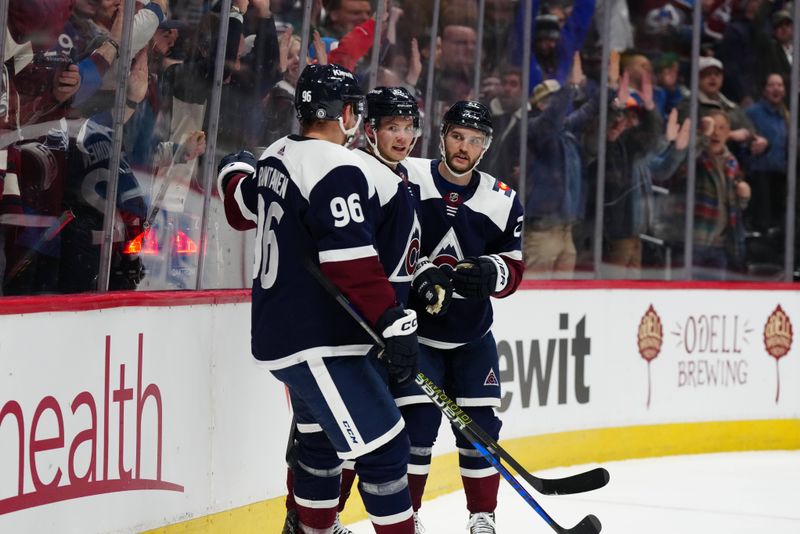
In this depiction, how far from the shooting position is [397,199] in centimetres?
275

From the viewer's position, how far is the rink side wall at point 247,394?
2678 millimetres

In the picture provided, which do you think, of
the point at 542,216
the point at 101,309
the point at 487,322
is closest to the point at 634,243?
the point at 542,216

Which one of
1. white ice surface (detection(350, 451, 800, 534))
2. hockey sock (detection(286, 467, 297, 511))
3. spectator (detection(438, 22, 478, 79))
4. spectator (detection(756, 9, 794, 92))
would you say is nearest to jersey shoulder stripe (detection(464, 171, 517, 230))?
hockey sock (detection(286, 467, 297, 511))

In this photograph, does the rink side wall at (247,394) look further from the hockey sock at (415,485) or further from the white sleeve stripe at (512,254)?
the white sleeve stripe at (512,254)

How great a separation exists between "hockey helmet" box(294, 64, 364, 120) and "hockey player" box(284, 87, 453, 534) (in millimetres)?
121

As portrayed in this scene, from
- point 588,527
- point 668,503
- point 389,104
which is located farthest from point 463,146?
point 668,503

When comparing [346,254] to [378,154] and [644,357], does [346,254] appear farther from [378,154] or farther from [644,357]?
[644,357]

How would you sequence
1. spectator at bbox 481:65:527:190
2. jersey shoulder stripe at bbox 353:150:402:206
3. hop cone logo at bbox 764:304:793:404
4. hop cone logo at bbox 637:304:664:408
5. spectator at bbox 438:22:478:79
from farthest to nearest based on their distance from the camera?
hop cone logo at bbox 764:304:793:404, spectator at bbox 481:65:527:190, hop cone logo at bbox 637:304:664:408, spectator at bbox 438:22:478:79, jersey shoulder stripe at bbox 353:150:402:206

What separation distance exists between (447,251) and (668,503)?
5.54 ft

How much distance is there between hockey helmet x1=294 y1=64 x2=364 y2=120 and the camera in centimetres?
274

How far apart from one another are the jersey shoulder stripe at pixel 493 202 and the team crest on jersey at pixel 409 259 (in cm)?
46

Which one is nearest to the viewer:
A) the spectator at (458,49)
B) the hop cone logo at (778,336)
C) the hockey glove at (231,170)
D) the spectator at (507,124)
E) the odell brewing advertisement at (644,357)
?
the hockey glove at (231,170)

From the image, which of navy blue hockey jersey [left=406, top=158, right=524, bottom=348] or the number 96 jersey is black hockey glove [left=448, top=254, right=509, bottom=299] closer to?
navy blue hockey jersey [left=406, top=158, right=524, bottom=348]

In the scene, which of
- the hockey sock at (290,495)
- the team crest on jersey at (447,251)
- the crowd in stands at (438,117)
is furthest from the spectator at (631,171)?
the hockey sock at (290,495)
